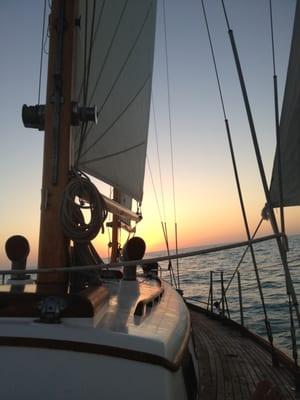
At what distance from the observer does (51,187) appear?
4289 millimetres

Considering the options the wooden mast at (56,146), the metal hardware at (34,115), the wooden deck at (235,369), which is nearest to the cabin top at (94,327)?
the wooden mast at (56,146)

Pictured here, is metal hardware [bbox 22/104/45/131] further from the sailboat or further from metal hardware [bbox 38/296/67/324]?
metal hardware [bbox 38/296/67/324]

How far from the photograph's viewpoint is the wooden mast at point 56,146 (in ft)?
13.5

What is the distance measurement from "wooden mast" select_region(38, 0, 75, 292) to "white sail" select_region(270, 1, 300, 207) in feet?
9.03

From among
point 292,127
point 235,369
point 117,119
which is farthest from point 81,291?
point 117,119

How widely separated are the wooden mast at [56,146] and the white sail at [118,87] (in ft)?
1.27

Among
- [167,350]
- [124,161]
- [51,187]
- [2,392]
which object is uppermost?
[124,161]

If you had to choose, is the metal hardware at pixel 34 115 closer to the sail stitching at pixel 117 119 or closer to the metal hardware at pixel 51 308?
the sail stitching at pixel 117 119

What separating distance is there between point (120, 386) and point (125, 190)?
25.8ft

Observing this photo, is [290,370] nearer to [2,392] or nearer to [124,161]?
[2,392]

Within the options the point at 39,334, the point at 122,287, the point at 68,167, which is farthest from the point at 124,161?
the point at 39,334

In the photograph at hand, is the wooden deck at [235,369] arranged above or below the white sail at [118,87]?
below

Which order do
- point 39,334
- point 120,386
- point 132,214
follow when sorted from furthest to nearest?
point 132,214 < point 39,334 < point 120,386

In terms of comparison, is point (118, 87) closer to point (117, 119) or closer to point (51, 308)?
point (117, 119)
